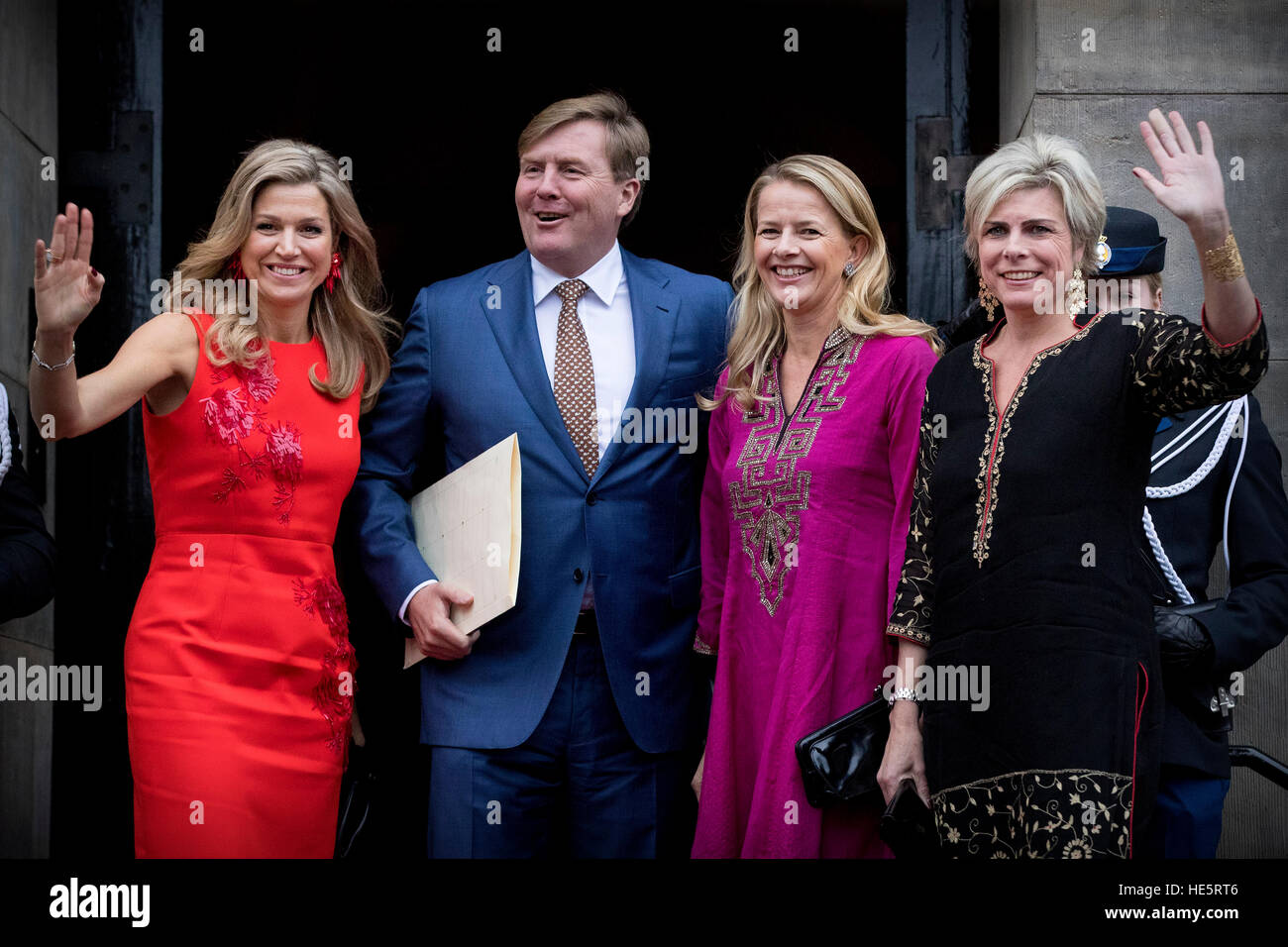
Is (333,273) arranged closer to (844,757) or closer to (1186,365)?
(844,757)

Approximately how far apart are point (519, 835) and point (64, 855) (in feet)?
5.69

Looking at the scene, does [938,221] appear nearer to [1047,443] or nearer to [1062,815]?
[1047,443]

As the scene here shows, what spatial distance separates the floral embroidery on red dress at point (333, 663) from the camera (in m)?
4.01

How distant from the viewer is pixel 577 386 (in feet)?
14.1

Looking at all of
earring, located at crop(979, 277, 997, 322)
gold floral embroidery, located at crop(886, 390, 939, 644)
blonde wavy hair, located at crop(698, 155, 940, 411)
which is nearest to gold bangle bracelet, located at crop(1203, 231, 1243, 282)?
earring, located at crop(979, 277, 997, 322)

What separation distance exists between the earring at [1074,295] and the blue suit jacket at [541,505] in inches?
46.0

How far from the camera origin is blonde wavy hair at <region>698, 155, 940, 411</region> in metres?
4.10

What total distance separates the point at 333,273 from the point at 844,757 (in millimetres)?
1860

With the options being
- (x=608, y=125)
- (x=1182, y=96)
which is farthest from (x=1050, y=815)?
(x=1182, y=96)

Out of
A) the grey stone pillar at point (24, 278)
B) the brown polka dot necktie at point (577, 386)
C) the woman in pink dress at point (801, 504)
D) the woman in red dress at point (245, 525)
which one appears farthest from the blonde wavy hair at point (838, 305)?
the grey stone pillar at point (24, 278)

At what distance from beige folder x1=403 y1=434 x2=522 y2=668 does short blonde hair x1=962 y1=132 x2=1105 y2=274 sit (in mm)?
1296

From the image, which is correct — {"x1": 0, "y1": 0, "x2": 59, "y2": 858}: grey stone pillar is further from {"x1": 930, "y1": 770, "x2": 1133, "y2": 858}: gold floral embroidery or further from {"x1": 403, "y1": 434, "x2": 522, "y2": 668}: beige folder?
{"x1": 930, "y1": 770, "x2": 1133, "y2": 858}: gold floral embroidery

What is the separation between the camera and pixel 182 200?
5770mm

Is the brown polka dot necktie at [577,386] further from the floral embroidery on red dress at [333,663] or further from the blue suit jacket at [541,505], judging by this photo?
the floral embroidery on red dress at [333,663]
